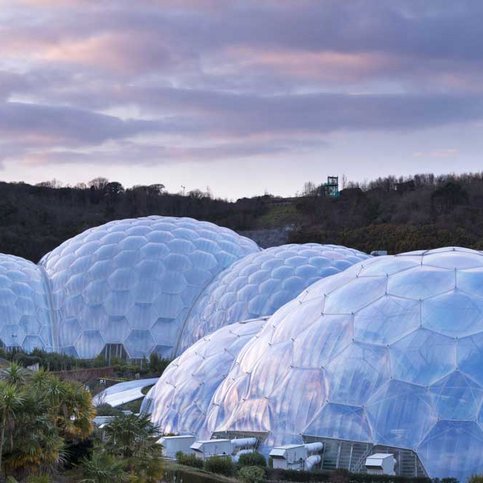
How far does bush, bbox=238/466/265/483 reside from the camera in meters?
20.4

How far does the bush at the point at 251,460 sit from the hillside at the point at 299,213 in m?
45.0

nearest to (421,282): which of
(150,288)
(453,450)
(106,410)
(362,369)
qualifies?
(362,369)

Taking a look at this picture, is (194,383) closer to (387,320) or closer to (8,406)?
(387,320)

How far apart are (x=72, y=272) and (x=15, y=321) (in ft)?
12.9

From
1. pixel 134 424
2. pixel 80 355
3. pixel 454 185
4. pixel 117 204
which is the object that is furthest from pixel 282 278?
pixel 117 204

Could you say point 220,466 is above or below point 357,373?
below

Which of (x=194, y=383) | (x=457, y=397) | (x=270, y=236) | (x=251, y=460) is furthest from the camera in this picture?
(x=270, y=236)

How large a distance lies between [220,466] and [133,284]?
88.8 feet

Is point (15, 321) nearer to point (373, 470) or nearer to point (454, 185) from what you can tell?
point (373, 470)

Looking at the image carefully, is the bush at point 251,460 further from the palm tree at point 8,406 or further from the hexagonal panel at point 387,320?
the palm tree at point 8,406

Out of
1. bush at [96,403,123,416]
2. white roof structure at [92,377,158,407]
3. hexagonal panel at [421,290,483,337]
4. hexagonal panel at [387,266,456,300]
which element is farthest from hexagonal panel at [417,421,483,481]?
white roof structure at [92,377,158,407]

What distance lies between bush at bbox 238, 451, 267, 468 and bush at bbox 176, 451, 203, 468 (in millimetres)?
900

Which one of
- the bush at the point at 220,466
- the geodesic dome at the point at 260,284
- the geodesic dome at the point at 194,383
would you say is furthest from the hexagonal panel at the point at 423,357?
the geodesic dome at the point at 260,284

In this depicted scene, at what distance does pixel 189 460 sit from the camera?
71.2 feet
